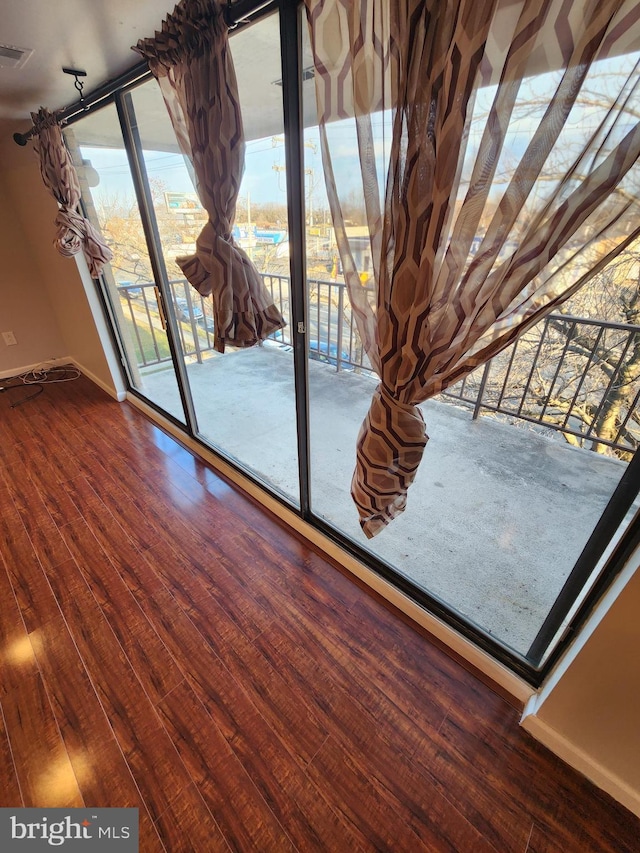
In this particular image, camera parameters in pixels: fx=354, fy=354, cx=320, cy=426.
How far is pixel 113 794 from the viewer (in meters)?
1.05

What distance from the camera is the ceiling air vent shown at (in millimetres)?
1420

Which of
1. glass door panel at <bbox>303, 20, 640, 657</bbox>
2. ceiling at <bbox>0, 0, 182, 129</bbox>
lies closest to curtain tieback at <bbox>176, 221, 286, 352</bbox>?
glass door panel at <bbox>303, 20, 640, 657</bbox>

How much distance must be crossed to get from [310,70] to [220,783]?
2.20m

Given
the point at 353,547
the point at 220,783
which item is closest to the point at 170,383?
the point at 353,547

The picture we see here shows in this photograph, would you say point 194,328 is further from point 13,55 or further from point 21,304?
point 13,55

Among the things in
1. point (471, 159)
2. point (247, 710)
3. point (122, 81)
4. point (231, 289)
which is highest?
point (122, 81)

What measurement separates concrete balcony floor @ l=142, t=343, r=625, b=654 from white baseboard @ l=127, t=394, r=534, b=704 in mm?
87

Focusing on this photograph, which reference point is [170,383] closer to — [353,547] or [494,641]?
[353,547]

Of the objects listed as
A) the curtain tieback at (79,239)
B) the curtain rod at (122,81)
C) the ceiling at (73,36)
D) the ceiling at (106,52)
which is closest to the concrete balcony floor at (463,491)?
the curtain tieback at (79,239)

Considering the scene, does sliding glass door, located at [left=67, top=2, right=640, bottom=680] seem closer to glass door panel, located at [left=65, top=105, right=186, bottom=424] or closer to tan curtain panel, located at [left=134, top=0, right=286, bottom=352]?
glass door panel, located at [left=65, top=105, right=186, bottom=424]

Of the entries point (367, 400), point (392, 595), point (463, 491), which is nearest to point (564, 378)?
point (463, 491)

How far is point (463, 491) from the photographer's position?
213cm

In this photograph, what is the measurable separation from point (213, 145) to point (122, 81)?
102 cm

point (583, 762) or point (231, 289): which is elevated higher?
point (231, 289)
